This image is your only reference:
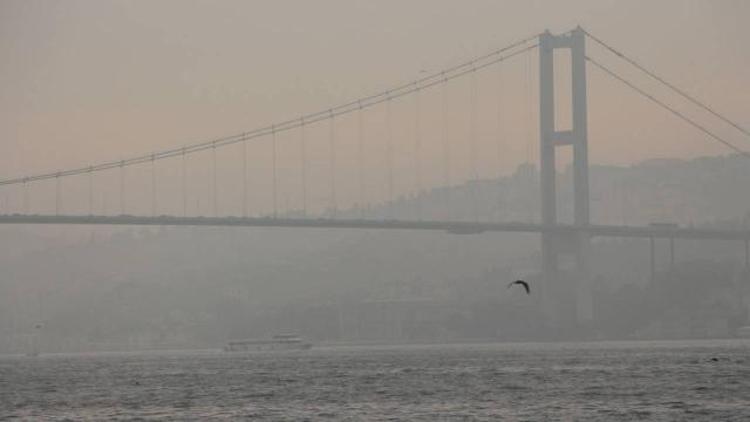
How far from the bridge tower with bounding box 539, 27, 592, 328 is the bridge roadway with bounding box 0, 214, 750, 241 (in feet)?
5.07

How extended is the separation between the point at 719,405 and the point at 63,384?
46748 millimetres

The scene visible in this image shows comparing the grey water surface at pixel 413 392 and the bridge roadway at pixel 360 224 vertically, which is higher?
the bridge roadway at pixel 360 224

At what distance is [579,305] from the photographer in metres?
156

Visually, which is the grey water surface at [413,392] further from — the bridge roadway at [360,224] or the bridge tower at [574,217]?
the bridge tower at [574,217]

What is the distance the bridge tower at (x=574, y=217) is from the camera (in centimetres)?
15500

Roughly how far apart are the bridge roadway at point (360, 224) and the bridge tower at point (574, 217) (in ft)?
5.07

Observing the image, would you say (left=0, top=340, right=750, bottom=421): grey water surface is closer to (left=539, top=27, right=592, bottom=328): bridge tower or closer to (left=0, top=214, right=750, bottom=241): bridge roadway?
(left=0, top=214, right=750, bottom=241): bridge roadway

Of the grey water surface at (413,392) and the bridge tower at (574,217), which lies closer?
the grey water surface at (413,392)

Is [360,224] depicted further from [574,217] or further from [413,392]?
[413,392]

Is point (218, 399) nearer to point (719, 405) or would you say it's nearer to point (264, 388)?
point (264, 388)

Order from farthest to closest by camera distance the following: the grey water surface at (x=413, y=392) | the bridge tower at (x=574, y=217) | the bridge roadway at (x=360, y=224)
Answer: the bridge tower at (x=574, y=217) < the bridge roadway at (x=360, y=224) < the grey water surface at (x=413, y=392)

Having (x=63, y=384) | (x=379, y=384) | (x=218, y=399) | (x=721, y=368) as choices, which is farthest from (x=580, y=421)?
(x=63, y=384)

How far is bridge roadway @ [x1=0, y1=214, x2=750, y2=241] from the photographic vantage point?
444 feet

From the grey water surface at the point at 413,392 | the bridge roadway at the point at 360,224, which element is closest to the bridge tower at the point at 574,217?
the bridge roadway at the point at 360,224
